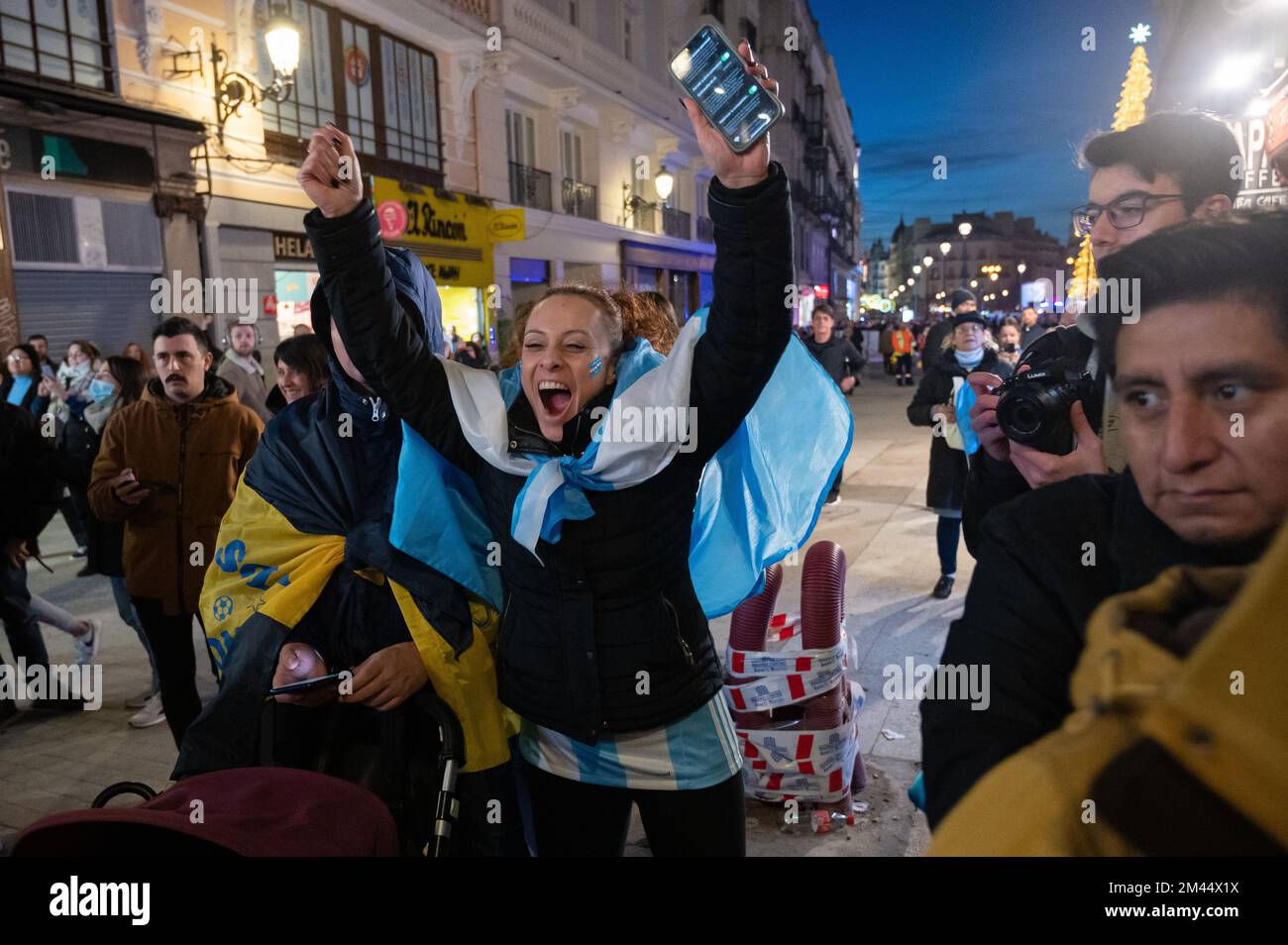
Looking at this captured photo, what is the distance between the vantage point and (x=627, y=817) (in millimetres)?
2062

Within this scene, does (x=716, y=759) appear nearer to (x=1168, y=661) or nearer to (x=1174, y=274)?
(x=1168, y=661)

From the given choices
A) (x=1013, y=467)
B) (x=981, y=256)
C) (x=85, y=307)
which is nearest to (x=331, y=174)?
(x=1013, y=467)

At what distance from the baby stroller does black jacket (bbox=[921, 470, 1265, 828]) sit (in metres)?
1.11

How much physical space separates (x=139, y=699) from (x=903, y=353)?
2547 centimetres

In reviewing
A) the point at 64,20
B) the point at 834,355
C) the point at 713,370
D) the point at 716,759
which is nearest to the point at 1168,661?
the point at 713,370

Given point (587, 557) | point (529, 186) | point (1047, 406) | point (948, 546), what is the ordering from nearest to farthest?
point (1047, 406)
point (587, 557)
point (948, 546)
point (529, 186)

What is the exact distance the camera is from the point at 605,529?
6.19ft

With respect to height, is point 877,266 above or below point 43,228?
above

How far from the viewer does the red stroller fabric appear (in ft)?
4.49

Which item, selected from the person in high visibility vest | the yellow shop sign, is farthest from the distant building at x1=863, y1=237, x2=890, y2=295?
the yellow shop sign

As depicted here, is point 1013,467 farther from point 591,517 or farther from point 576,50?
point 576,50

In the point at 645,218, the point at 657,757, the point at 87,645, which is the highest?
the point at 645,218

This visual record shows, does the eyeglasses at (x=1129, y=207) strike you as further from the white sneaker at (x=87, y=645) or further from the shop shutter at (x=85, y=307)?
the shop shutter at (x=85, y=307)
